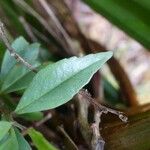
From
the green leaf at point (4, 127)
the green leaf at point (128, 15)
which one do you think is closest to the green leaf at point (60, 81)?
the green leaf at point (4, 127)

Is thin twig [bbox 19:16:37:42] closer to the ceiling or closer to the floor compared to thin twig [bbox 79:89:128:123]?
closer to the ceiling

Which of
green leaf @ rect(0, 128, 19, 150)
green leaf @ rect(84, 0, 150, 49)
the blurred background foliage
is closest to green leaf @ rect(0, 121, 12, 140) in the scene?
green leaf @ rect(0, 128, 19, 150)

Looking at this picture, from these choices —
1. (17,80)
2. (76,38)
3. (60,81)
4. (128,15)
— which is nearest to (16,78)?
(17,80)

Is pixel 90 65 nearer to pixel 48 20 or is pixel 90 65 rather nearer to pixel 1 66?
pixel 1 66

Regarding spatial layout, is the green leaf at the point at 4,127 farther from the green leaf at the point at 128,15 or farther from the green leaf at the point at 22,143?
the green leaf at the point at 128,15

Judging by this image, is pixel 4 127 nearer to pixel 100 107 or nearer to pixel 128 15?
pixel 100 107

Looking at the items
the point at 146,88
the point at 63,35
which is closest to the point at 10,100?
the point at 63,35

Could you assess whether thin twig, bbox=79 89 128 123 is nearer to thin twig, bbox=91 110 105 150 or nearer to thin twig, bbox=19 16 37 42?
thin twig, bbox=91 110 105 150
